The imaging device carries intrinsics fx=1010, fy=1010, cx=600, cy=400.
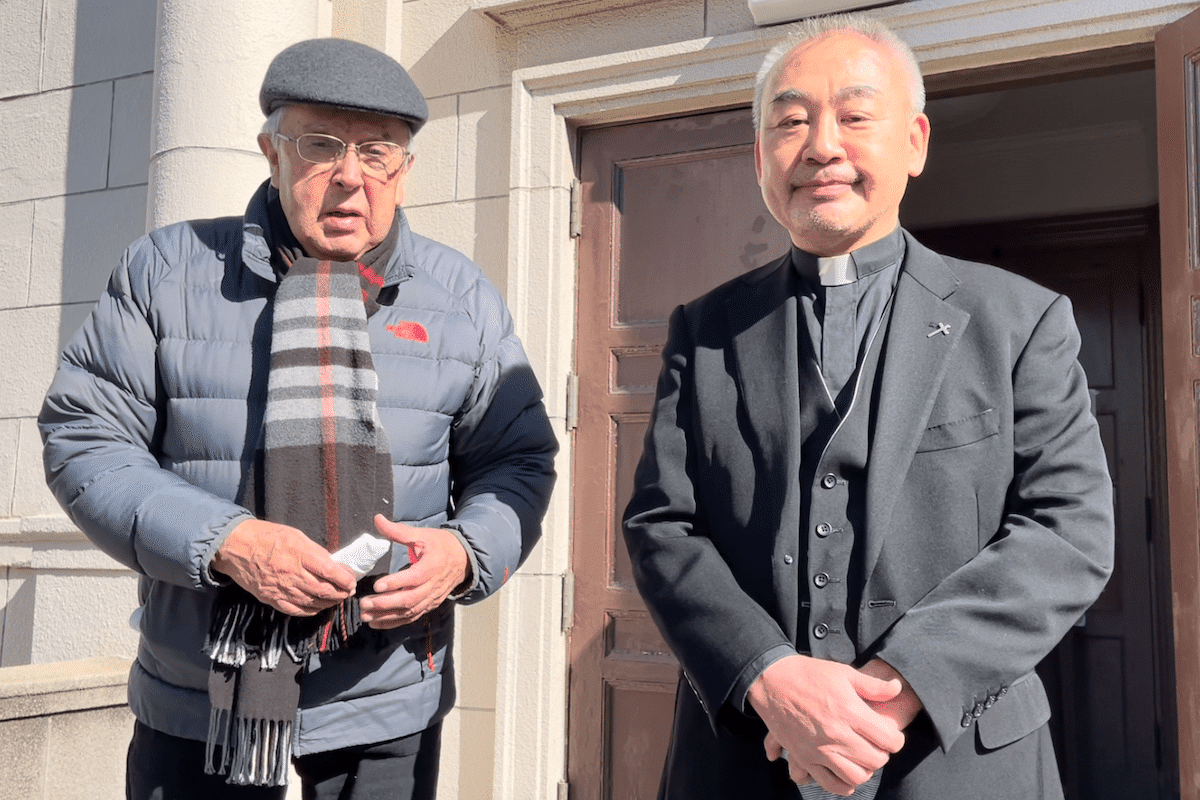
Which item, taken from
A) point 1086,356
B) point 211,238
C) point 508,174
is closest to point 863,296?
point 211,238

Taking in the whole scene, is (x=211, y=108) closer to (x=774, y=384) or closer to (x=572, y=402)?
(x=572, y=402)

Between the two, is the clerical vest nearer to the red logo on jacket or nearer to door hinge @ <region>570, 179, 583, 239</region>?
the red logo on jacket

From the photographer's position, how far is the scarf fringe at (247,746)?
1604 mm

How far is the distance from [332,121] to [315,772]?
3.73 ft

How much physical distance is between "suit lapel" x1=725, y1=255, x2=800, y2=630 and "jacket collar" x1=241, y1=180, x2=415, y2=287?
63cm

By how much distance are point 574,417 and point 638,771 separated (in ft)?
4.10

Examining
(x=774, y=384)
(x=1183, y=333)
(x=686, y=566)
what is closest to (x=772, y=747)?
(x=686, y=566)

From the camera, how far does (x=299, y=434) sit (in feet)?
5.63

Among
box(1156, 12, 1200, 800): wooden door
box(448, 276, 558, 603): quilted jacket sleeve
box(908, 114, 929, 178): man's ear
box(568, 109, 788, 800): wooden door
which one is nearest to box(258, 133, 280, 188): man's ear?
box(448, 276, 558, 603): quilted jacket sleeve

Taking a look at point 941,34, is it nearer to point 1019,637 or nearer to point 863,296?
point 863,296

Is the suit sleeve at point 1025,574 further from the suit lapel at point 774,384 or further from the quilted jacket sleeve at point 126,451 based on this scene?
the quilted jacket sleeve at point 126,451

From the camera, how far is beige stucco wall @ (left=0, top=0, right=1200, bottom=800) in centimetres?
349

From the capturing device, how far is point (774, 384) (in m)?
1.56

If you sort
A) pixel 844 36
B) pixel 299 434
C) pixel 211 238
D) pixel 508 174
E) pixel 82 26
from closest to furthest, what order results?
pixel 844 36
pixel 299 434
pixel 211 238
pixel 508 174
pixel 82 26
